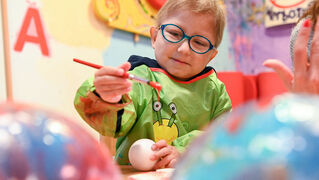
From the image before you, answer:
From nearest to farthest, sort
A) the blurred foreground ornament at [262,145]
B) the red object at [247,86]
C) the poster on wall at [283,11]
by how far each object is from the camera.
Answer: the blurred foreground ornament at [262,145] < the red object at [247,86] < the poster on wall at [283,11]

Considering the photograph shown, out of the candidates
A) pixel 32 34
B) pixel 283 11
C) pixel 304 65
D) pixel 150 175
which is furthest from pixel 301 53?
pixel 283 11

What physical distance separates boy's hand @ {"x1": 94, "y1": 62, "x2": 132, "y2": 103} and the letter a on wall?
0.80m

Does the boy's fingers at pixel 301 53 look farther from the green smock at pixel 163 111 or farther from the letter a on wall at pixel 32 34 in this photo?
the letter a on wall at pixel 32 34

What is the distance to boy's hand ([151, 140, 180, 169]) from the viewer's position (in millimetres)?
708

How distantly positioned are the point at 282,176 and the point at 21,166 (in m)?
0.18

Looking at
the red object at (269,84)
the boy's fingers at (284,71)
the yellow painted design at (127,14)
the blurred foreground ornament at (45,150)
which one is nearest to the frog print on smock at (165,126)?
the boy's fingers at (284,71)

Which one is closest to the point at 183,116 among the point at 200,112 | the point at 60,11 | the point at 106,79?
the point at 200,112

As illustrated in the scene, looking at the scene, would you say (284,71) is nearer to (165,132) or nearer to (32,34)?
(165,132)

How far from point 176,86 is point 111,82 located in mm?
393

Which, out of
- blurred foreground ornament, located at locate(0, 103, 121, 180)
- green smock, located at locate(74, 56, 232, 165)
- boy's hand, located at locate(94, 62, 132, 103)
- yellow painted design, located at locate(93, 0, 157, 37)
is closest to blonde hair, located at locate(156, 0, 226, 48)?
green smock, located at locate(74, 56, 232, 165)

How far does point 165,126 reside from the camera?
0.94 meters

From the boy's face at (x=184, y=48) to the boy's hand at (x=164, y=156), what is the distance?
312 millimetres

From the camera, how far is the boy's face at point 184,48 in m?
0.96

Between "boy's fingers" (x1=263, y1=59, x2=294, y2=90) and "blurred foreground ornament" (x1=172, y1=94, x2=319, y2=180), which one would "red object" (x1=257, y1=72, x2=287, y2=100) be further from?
"blurred foreground ornament" (x1=172, y1=94, x2=319, y2=180)
